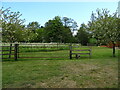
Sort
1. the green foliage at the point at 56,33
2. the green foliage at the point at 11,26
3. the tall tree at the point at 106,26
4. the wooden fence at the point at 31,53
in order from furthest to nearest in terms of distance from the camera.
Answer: the green foliage at the point at 56,33
the tall tree at the point at 106,26
the wooden fence at the point at 31,53
the green foliage at the point at 11,26

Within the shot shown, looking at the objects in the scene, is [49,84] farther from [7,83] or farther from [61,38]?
[61,38]

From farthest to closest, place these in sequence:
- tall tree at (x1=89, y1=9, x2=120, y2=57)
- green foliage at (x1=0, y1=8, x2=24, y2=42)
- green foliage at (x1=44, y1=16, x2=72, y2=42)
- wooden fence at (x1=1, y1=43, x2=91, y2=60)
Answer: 1. green foliage at (x1=44, y1=16, x2=72, y2=42)
2. tall tree at (x1=89, y1=9, x2=120, y2=57)
3. wooden fence at (x1=1, y1=43, x2=91, y2=60)
4. green foliage at (x1=0, y1=8, x2=24, y2=42)

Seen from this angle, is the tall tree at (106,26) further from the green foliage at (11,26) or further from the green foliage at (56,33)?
the green foliage at (56,33)

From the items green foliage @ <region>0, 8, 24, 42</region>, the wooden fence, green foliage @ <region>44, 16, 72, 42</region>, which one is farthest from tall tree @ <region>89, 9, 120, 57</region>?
green foliage @ <region>44, 16, 72, 42</region>

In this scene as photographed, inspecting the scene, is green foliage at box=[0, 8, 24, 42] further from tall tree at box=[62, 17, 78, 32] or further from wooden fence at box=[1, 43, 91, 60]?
tall tree at box=[62, 17, 78, 32]

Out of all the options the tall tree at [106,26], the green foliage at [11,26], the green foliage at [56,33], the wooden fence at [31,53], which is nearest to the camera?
the green foliage at [11,26]

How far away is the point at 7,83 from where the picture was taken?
3.08 m

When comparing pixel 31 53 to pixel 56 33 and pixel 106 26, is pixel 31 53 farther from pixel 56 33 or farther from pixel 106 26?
pixel 56 33

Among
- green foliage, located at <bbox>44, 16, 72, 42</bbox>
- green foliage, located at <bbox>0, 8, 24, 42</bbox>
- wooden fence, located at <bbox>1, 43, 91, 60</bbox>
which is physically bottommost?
wooden fence, located at <bbox>1, 43, 91, 60</bbox>

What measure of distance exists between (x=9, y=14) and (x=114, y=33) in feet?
26.1

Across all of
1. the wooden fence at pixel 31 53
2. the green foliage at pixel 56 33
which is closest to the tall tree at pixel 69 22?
the green foliage at pixel 56 33

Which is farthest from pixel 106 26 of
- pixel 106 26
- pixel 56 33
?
pixel 56 33

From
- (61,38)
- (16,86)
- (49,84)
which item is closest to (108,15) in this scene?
(49,84)

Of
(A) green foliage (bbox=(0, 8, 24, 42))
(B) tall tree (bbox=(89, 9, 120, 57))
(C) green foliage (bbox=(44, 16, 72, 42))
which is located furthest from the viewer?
(C) green foliage (bbox=(44, 16, 72, 42))
